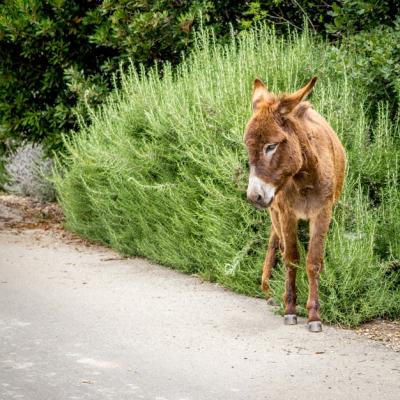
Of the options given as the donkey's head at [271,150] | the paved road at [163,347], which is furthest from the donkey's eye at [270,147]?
the paved road at [163,347]

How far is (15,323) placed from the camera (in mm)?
7617

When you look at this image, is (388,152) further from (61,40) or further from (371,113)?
(61,40)

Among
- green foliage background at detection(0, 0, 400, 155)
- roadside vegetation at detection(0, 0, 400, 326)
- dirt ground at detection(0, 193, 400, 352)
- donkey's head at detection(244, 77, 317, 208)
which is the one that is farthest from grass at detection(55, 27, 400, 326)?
donkey's head at detection(244, 77, 317, 208)

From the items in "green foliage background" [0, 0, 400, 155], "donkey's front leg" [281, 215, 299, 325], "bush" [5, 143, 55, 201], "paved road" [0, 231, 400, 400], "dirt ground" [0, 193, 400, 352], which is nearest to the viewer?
"paved road" [0, 231, 400, 400]

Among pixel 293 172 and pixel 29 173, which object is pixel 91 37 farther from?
pixel 293 172

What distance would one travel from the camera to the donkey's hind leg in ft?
26.4

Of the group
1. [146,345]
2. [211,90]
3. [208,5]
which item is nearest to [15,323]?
[146,345]

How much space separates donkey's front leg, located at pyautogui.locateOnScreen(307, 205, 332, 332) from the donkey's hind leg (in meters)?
0.89

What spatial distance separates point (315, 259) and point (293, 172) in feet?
2.99

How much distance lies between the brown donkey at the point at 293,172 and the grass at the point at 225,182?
311mm

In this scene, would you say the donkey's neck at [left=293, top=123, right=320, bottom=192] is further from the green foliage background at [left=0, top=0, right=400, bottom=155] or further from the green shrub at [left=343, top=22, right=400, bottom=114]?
the green foliage background at [left=0, top=0, right=400, bottom=155]

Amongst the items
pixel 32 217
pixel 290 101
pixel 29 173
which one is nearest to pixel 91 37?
pixel 32 217

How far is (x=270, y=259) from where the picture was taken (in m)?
8.05

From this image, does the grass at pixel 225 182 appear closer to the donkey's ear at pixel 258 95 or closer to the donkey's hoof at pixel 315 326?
the donkey's hoof at pixel 315 326
